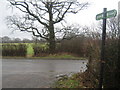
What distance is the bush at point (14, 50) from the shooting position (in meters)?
14.3

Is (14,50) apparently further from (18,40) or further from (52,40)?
(52,40)

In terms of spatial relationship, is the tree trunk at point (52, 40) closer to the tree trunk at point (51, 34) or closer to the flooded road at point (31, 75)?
the tree trunk at point (51, 34)

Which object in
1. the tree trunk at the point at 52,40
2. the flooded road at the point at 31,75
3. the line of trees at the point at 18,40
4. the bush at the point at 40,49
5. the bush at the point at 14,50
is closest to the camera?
the flooded road at the point at 31,75

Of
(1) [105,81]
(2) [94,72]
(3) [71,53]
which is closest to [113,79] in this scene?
(1) [105,81]

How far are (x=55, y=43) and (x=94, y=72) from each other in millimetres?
11270

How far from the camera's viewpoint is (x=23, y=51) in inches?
563

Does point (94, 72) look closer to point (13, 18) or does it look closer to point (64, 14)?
point (64, 14)

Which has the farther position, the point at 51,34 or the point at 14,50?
the point at 51,34

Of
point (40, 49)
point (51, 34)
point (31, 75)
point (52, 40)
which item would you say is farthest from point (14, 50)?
point (31, 75)

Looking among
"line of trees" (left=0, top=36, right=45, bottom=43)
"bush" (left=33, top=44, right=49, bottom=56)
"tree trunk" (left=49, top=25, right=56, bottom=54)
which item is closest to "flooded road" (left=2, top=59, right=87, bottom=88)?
"bush" (left=33, top=44, right=49, bottom=56)

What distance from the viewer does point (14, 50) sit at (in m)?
14.4

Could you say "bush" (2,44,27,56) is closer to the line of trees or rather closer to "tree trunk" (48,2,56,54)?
the line of trees

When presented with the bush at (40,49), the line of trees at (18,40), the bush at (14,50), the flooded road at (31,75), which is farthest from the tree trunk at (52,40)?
the flooded road at (31,75)

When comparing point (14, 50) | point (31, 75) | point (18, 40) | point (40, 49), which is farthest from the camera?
point (18, 40)
